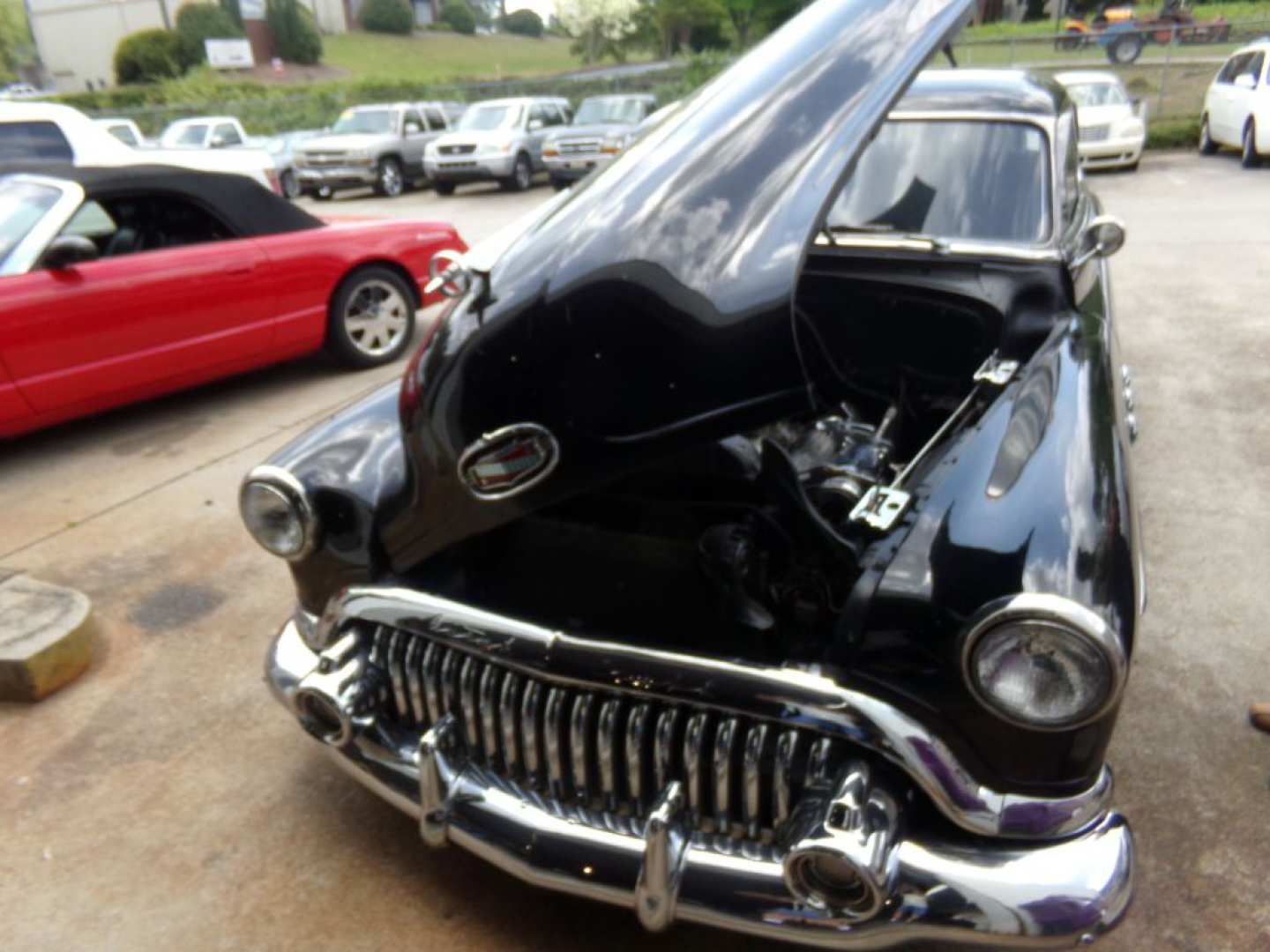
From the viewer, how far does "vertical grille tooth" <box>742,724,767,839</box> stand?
196cm

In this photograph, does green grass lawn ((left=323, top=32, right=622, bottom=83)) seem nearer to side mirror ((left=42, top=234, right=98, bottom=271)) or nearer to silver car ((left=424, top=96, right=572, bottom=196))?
silver car ((left=424, top=96, right=572, bottom=196))

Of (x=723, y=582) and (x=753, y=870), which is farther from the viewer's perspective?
(x=723, y=582)

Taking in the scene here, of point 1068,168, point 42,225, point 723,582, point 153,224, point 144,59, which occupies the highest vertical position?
point 1068,168

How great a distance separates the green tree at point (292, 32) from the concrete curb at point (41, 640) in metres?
63.8

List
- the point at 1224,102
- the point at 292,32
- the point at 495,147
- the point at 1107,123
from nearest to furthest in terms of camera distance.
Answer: the point at 1107,123 → the point at 1224,102 → the point at 495,147 → the point at 292,32

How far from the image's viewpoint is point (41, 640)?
130 inches

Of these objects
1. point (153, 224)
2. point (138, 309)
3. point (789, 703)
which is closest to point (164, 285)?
point (138, 309)

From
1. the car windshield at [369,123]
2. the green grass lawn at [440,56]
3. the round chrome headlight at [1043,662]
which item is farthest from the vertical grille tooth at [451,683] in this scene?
the green grass lawn at [440,56]

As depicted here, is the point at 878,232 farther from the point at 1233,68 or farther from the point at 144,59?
the point at 144,59

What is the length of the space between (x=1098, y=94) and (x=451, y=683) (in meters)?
15.2

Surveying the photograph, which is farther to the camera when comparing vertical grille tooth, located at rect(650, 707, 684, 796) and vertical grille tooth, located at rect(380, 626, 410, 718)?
vertical grille tooth, located at rect(380, 626, 410, 718)

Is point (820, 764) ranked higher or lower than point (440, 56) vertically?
higher

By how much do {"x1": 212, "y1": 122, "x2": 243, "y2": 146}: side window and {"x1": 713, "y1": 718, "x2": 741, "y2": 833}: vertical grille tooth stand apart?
2033 cm

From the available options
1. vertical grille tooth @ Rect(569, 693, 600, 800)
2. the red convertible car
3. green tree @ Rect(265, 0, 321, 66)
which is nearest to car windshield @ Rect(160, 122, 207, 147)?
the red convertible car
